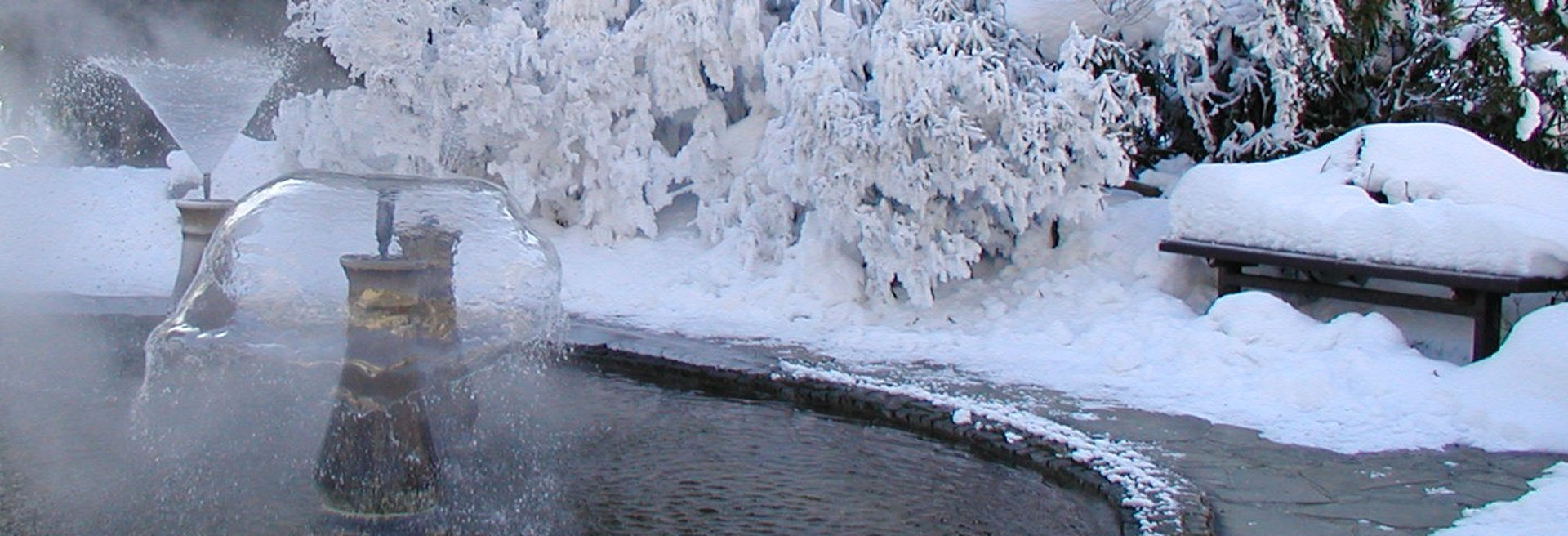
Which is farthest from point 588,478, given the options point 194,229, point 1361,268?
point 1361,268

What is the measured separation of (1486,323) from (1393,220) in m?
0.71

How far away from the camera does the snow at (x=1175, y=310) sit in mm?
6156

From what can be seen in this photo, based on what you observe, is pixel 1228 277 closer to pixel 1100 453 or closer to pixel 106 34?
pixel 1100 453

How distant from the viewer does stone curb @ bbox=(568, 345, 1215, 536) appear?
4781 millimetres

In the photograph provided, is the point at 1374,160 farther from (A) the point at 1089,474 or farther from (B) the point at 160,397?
(B) the point at 160,397

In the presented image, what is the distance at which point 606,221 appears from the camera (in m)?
10.7

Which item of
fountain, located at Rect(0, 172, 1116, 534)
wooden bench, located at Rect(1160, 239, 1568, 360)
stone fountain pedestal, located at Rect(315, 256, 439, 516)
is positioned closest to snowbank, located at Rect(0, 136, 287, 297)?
fountain, located at Rect(0, 172, 1116, 534)

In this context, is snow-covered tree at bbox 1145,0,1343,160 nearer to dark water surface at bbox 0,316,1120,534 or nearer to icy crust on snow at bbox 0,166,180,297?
dark water surface at bbox 0,316,1120,534

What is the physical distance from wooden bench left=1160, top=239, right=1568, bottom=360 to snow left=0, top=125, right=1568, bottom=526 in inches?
5.6

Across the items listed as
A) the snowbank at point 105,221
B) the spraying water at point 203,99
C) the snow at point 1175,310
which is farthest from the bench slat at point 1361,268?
the snowbank at point 105,221

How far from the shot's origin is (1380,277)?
7160mm

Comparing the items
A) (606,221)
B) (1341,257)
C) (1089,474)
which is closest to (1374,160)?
(1341,257)

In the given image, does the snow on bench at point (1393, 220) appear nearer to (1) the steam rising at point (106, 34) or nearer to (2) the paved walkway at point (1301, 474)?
(2) the paved walkway at point (1301, 474)

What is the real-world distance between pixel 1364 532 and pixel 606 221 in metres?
7.08
